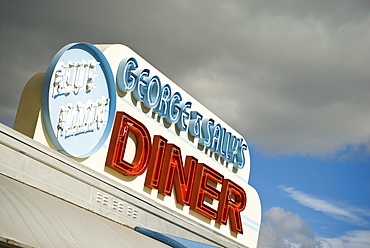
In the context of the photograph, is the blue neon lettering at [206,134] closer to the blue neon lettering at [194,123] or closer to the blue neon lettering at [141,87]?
the blue neon lettering at [194,123]

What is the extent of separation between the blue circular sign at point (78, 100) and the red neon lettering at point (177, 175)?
3.20 metres

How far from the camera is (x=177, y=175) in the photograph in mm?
18609

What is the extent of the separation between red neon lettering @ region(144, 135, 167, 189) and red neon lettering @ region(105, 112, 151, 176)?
0.42 meters

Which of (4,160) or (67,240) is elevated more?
(4,160)

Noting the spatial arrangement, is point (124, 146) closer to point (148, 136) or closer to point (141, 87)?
point (148, 136)

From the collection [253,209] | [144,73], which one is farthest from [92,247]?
[253,209]

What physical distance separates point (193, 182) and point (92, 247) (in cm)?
855

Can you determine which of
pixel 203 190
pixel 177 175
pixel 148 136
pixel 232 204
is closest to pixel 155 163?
pixel 148 136

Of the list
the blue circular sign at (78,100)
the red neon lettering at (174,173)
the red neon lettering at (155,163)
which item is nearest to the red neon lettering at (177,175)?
the red neon lettering at (174,173)

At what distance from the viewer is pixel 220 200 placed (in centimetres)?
2136

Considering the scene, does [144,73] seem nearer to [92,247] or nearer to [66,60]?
[66,60]

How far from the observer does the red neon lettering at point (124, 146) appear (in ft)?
51.3

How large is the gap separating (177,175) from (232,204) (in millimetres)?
4309

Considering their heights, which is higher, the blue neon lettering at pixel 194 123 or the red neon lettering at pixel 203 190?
the blue neon lettering at pixel 194 123
